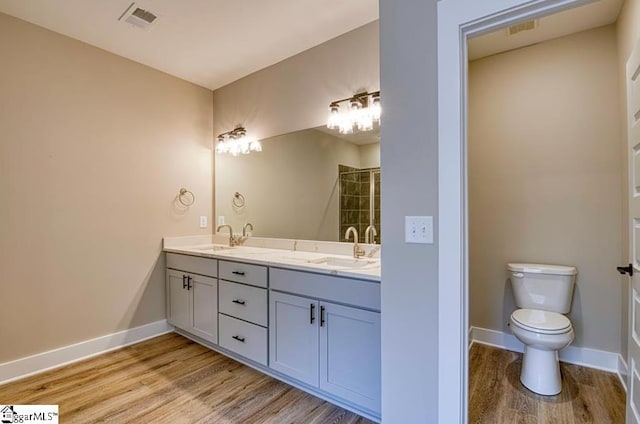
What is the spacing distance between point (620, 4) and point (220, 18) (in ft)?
8.77

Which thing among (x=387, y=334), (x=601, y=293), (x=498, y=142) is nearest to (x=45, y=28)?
(x=387, y=334)

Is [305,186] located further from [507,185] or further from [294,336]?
[507,185]

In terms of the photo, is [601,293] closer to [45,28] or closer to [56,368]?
[56,368]

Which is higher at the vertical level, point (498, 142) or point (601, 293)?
point (498, 142)

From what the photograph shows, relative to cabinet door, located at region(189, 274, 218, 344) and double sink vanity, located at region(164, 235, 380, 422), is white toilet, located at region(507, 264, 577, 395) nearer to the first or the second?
double sink vanity, located at region(164, 235, 380, 422)

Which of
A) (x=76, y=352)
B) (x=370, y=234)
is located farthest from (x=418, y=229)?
(x=76, y=352)

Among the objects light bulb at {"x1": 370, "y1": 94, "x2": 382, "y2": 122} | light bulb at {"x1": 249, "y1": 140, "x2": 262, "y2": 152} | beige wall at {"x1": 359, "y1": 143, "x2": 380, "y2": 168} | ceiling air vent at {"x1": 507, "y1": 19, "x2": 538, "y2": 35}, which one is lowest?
beige wall at {"x1": 359, "y1": 143, "x2": 380, "y2": 168}

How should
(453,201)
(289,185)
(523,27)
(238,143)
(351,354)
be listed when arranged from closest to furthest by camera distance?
(453,201)
(351,354)
(523,27)
(289,185)
(238,143)

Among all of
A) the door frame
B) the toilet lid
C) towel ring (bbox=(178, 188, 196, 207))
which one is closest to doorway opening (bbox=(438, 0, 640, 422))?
the door frame

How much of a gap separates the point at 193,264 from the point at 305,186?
1203mm

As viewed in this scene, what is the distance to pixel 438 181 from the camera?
4.17 feet

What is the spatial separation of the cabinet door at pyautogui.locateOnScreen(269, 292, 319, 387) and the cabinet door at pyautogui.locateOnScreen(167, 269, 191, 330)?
1.12 m

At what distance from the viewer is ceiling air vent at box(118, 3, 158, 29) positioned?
2121 millimetres

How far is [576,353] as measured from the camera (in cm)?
242
